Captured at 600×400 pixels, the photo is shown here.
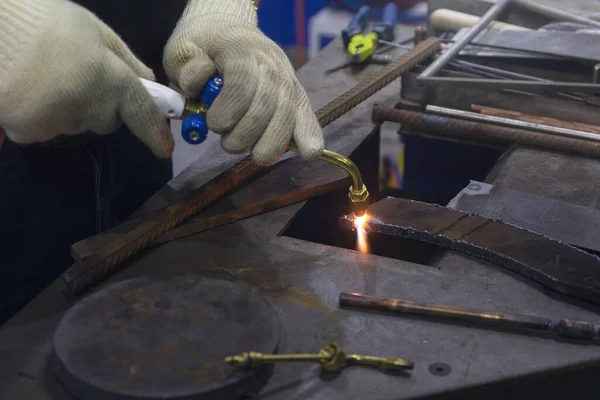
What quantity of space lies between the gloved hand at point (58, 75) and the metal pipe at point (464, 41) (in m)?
0.98

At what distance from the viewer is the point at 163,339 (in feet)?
3.77

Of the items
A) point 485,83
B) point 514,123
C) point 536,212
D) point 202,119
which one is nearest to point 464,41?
point 485,83

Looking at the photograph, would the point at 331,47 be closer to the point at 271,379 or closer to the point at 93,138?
the point at 93,138

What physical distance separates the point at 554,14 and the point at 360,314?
5.55 feet

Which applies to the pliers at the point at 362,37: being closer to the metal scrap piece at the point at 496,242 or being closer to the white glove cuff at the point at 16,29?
the metal scrap piece at the point at 496,242

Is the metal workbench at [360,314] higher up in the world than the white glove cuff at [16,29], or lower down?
lower down

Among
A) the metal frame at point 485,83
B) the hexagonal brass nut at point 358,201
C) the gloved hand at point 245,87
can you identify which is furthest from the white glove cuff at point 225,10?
the metal frame at point 485,83

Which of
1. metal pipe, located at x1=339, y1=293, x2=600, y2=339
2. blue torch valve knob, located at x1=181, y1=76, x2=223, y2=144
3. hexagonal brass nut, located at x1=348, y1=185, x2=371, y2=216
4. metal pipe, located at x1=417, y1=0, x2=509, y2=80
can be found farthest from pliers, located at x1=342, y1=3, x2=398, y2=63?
metal pipe, located at x1=339, y1=293, x2=600, y2=339

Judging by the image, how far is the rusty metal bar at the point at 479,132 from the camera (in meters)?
1.82

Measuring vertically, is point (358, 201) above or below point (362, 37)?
below

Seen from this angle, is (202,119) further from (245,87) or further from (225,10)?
(225,10)

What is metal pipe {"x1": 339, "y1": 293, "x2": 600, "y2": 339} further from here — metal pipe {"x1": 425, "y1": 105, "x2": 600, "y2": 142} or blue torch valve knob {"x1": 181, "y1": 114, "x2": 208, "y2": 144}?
metal pipe {"x1": 425, "y1": 105, "x2": 600, "y2": 142}

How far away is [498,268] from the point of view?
1.40 m

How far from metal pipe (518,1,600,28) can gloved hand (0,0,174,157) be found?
168cm
